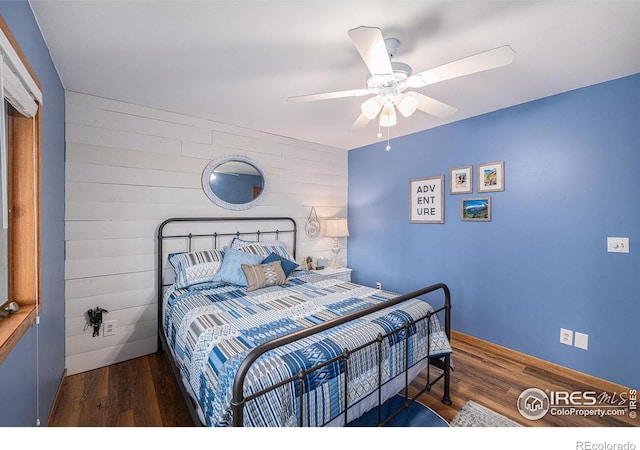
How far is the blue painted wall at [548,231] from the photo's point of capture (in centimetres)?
215

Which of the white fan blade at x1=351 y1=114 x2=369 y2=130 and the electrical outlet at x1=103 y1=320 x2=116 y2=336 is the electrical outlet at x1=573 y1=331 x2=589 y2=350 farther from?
the electrical outlet at x1=103 y1=320 x2=116 y2=336

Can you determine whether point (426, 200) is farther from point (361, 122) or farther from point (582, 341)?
point (582, 341)

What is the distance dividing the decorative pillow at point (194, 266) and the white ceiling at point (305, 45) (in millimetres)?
1419

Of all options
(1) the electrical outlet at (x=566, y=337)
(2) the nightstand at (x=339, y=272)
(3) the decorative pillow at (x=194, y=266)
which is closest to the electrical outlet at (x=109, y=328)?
(3) the decorative pillow at (x=194, y=266)

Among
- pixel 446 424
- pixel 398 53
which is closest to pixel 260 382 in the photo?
pixel 446 424

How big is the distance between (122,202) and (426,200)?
3108mm

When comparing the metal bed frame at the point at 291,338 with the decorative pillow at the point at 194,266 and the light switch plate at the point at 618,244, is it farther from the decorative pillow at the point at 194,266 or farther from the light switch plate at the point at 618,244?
the light switch plate at the point at 618,244

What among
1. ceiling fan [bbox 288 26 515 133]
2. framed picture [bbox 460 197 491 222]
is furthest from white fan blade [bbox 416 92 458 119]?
framed picture [bbox 460 197 491 222]

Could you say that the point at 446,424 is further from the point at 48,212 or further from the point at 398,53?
the point at 48,212

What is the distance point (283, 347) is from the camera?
1.49m

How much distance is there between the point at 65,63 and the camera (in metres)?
1.99

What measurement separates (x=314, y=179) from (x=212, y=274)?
6.28 feet

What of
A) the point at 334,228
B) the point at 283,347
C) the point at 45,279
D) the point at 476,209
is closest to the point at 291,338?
the point at 283,347

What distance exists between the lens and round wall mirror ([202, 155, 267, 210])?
122 inches
